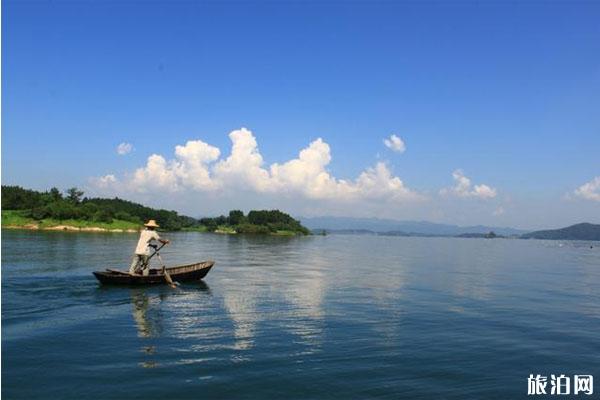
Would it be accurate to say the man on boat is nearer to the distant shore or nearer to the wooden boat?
the wooden boat

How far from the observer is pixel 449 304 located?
3088cm

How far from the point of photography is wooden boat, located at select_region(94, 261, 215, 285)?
32312 millimetres

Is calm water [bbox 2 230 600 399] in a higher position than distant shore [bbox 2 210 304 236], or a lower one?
lower

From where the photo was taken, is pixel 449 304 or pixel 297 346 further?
pixel 449 304

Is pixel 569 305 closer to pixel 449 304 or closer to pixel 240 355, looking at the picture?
pixel 449 304

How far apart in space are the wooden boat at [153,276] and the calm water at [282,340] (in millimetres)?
982

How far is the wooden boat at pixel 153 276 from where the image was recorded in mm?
32312

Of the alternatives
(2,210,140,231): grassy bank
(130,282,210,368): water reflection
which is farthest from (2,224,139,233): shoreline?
(130,282,210,368): water reflection

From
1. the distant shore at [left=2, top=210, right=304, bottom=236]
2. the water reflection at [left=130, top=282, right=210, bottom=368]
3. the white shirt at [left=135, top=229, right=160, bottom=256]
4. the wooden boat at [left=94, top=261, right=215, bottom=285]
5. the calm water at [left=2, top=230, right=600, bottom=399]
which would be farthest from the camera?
the distant shore at [left=2, top=210, right=304, bottom=236]

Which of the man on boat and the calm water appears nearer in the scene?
the calm water

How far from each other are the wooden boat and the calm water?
0.98 meters

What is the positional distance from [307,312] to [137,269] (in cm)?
1418

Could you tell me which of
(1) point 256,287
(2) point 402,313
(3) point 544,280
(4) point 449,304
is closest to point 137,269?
(1) point 256,287

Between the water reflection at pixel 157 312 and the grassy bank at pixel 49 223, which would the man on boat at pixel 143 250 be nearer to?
the water reflection at pixel 157 312
